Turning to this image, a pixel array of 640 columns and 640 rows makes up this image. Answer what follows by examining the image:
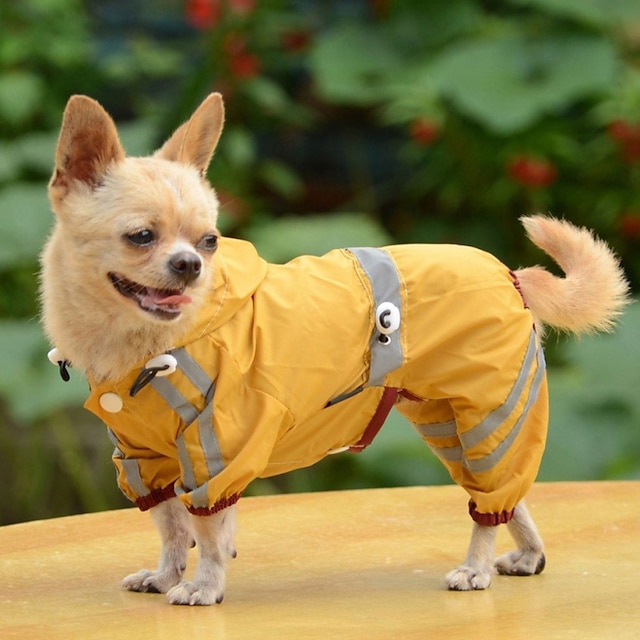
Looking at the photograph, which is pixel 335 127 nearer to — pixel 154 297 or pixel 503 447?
pixel 503 447

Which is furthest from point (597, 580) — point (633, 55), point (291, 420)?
point (633, 55)

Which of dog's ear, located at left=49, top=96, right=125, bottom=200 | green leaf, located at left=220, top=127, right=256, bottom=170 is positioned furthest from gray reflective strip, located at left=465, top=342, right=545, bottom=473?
→ green leaf, located at left=220, top=127, right=256, bottom=170

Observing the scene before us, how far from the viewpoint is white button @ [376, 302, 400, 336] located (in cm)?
241

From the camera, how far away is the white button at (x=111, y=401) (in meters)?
2.29

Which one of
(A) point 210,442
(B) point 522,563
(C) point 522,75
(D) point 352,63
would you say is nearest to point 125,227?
(A) point 210,442

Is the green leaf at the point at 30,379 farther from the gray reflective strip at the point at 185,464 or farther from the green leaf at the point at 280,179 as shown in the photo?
the gray reflective strip at the point at 185,464

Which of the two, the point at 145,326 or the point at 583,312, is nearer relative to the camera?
the point at 145,326

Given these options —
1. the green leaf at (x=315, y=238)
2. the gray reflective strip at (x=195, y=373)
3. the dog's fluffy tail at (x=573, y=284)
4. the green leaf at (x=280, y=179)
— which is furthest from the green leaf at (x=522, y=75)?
the gray reflective strip at (x=195, y=373)

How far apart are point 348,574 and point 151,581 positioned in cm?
40

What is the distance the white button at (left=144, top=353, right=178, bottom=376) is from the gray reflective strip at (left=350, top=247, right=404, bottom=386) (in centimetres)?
38

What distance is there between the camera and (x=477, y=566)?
2.52 meters

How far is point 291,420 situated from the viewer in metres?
2.36

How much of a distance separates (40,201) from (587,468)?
2.08 meters

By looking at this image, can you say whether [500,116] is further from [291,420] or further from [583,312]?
[291,420]
